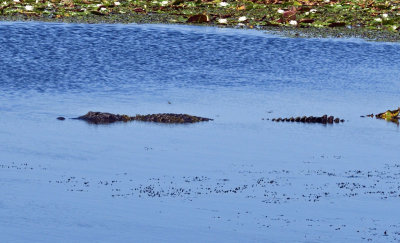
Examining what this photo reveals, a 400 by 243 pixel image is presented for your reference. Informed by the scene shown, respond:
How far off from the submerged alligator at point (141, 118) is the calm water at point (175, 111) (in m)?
0.44

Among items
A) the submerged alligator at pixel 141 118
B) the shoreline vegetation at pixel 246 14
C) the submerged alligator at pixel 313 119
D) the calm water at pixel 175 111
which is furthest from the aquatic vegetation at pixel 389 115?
the shoreline vegetation at pixel 246 14

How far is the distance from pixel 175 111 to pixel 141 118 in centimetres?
120

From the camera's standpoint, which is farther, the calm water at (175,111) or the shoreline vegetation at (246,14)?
the shoreline vegetation at (246,14)

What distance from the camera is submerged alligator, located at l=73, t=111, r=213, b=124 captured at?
18.9 m

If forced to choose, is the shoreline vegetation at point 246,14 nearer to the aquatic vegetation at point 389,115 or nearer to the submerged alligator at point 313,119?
the aquatic vegetation at point 389,115

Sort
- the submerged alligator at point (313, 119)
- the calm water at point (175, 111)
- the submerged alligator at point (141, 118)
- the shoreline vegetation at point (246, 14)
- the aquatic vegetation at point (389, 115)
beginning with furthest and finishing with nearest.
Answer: the shoreline vegetation at point (246, 14), the aquatic vegetation at point (389, 115), the submerged alligator at point (313, 119), the submerged alligator at point (141, 118), the calm water at point (175, 111)

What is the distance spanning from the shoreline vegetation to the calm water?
1.47 meters

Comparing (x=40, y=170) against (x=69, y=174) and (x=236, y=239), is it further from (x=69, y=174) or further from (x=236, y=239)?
(x=236, y=239)

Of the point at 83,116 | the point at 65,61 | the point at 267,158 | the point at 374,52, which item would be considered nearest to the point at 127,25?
the point at 65,61

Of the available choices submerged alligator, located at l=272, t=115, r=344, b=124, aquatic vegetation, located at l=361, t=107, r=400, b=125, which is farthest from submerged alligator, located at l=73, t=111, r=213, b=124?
aquatic vegetation, located at l=361, t=107, r=400, b=125

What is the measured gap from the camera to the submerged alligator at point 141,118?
61.9 feet

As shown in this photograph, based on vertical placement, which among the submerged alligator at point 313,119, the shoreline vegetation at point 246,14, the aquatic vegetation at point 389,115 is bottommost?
the shoreline vegetation at point 246,14

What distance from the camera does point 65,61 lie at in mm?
27141

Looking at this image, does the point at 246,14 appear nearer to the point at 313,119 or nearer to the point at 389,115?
the point at 389,115
